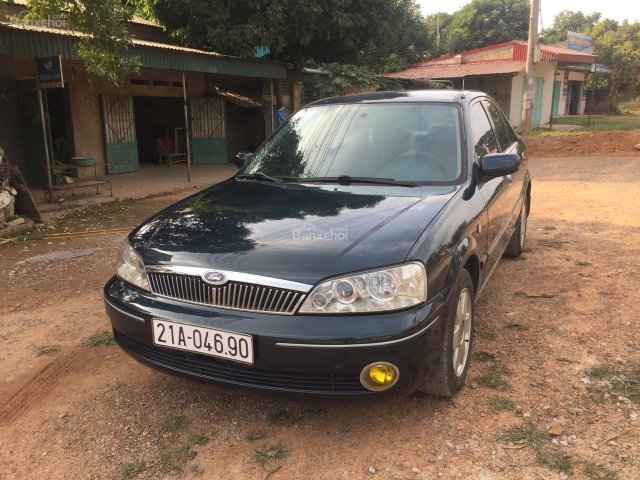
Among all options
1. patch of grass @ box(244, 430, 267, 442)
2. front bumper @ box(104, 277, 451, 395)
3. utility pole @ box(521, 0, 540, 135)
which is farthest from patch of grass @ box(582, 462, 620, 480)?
utility pole @ box(521, 0, 540, 135)

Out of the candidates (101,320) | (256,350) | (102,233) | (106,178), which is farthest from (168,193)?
(256,350)

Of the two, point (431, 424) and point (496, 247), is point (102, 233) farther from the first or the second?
point (431, 424)

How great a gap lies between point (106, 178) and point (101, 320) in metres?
8.69

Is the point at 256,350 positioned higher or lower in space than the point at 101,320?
higher

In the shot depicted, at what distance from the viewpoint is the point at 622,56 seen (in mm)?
33000

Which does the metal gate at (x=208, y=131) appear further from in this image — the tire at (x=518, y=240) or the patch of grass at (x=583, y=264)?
the patch of grass at (x=583, y=264)

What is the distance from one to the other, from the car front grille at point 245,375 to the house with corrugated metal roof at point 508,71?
2295cm

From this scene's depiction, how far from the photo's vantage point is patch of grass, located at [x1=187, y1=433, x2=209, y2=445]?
253cm

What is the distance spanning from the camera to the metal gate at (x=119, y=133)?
12.3 metres

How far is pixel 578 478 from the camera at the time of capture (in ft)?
7.25

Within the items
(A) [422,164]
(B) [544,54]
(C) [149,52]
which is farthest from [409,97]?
(B) [544,54]

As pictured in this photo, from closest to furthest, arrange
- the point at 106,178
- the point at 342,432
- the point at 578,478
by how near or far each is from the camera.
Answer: the point at 578,478 → the point at 342,432 → the point at 106,178

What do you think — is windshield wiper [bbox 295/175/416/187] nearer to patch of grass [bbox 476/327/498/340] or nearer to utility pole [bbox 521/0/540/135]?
patch of grass [bbox 476/327/498/340]

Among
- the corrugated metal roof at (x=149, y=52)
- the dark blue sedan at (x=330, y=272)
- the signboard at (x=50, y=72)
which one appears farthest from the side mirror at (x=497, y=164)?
the signboard at (x=50, y=72)
